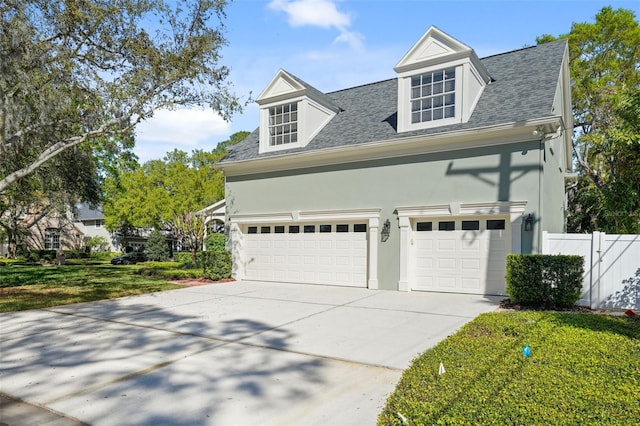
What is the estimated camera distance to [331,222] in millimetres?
13117

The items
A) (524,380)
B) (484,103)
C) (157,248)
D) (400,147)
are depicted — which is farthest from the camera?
(157,248)

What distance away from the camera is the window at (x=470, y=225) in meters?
10.8

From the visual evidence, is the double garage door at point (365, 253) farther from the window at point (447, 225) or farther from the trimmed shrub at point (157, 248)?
the trimmed shrub at point (157, 248)

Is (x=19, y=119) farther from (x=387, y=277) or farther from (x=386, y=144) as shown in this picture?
(x=387, y=277)

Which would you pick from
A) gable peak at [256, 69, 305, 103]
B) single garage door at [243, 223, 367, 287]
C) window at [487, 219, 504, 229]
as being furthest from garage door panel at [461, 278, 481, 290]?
gable peak at [256, 69, 305, 103]

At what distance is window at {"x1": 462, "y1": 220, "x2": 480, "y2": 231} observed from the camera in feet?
35.6

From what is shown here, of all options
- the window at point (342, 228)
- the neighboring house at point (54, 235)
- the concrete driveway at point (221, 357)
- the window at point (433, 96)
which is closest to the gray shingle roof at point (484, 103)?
the window at point (433, 96)

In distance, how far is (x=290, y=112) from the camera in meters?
14.4

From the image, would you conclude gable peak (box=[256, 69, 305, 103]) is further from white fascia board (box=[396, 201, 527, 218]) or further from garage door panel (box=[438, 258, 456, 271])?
garage door panel (box=[438, 258, 456, 271])

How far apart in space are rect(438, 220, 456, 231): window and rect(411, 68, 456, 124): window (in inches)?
116

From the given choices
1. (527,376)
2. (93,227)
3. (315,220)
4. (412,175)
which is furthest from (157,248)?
(527,376)

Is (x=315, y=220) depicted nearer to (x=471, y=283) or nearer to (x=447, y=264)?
(x=447, y=264)

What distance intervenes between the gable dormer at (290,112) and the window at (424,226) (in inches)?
188

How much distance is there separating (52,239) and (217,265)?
113 ft
